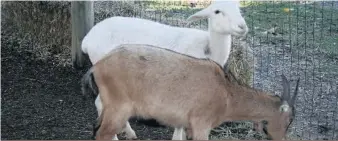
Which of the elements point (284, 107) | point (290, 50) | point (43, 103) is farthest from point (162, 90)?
point (290, 50)

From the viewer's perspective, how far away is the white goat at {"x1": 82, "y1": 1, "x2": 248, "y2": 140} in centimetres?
577

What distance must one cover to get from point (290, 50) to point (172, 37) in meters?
3.42

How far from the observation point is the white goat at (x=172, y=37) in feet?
18.9

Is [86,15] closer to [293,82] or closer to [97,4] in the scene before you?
[97,4]

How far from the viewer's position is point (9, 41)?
851cm

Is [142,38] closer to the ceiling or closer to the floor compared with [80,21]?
closer to the ceiling

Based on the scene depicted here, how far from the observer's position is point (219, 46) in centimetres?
584

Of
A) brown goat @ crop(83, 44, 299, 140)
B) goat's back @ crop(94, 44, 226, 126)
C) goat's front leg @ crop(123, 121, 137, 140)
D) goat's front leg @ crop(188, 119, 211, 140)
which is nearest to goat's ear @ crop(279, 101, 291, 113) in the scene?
brown goat @ crop(83, 44, 299, 140)

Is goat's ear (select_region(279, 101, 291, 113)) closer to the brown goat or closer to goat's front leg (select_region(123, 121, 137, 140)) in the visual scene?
the brown goat

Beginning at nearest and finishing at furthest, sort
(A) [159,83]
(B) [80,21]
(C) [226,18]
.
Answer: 1. (A) [159,83]
2. (C) [226,18]
3. (B) [80,21]

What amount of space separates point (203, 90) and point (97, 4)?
3.86 meters

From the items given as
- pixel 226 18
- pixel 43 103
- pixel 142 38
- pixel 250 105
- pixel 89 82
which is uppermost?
pixel 226 18

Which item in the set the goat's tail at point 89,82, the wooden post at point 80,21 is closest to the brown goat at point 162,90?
the goat's tail at point 89,82

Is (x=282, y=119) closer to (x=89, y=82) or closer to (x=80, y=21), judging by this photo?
(x=89, y=82)
